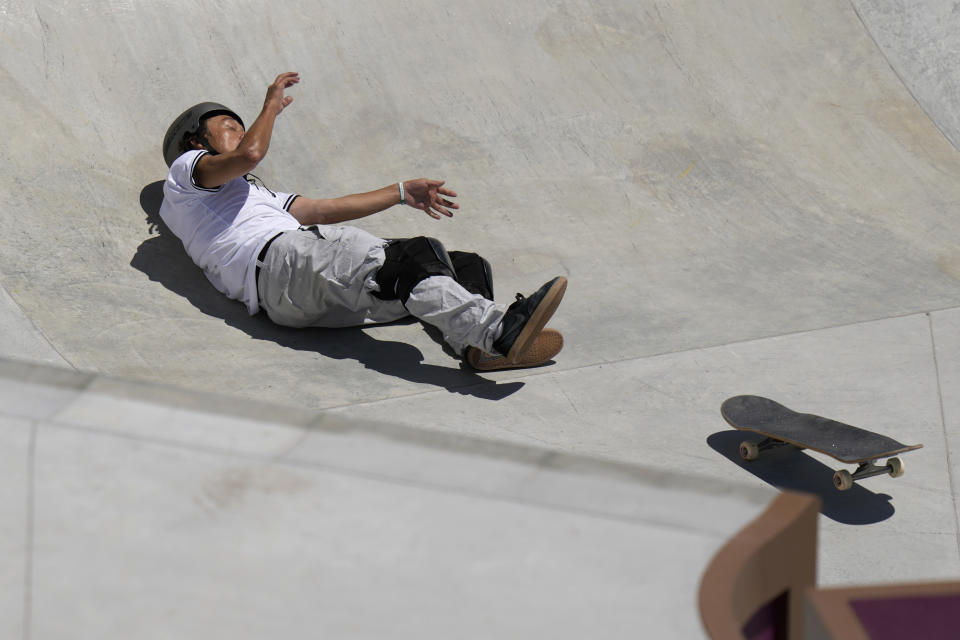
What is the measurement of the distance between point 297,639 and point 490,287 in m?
2.56

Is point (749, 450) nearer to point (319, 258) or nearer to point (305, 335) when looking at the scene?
point (319, 258)

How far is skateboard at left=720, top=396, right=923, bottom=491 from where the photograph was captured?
10.5 feet

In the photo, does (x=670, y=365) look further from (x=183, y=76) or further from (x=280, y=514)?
(x=183, y=76)

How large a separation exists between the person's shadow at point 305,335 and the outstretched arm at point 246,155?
521 millimetres

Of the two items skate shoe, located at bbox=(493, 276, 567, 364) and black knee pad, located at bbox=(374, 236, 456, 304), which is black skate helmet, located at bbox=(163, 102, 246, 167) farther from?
skate shoe, located at bbox=(493, 276, 567, 364)

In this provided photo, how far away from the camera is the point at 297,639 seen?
166 centimetres

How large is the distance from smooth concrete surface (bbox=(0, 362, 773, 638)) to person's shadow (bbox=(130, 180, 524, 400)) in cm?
199

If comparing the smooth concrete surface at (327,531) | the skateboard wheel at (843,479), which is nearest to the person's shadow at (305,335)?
the skateboard wheel at (843,479)

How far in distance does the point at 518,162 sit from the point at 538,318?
228 cm

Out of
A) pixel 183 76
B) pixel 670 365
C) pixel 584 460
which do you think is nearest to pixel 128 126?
pixel 183 76

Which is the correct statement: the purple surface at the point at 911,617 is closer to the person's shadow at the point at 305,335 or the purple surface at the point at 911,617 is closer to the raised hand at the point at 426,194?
the person's shadow at the point at 305,335

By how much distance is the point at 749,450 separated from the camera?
3447 mm

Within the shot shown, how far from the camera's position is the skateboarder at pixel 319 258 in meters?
3.77

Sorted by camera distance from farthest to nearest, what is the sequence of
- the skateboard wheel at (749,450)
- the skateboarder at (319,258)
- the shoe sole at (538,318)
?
the skateboarder at (319,258), the shoe sole at (538,318), the skateboard wheel at (749,450)
